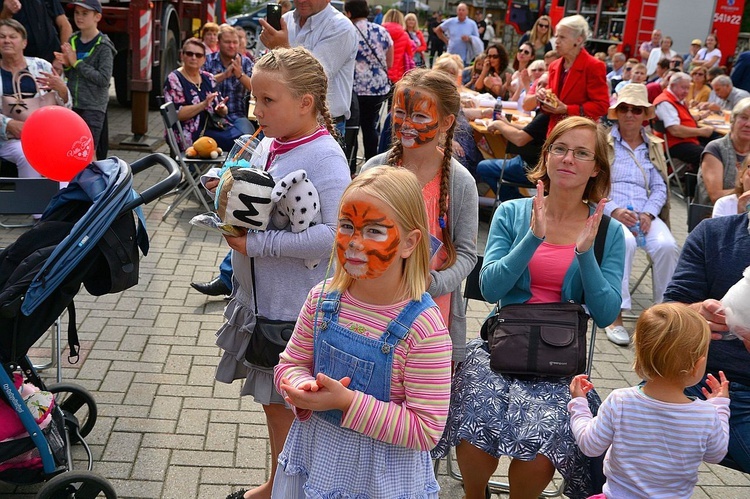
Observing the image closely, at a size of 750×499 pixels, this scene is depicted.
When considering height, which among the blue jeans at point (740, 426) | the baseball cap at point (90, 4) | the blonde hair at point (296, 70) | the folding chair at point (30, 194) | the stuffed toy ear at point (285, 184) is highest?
the blonde hair at point (296, 70)

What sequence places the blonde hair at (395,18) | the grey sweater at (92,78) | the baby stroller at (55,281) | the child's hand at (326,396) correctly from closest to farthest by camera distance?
the child's hand at (326,396) < the baby stroller at (55,281) < the grey sweater at (92,78) < the blonde hair at (395,18)

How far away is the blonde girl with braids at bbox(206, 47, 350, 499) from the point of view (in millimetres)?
2656

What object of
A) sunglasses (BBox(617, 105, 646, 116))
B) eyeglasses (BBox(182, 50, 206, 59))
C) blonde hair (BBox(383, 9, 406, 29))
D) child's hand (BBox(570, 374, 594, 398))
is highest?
blonde hair (BBox(383, 9, 406, 29))

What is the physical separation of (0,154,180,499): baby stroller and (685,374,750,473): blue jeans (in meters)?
2.31

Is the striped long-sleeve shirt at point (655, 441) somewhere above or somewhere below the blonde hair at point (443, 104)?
below

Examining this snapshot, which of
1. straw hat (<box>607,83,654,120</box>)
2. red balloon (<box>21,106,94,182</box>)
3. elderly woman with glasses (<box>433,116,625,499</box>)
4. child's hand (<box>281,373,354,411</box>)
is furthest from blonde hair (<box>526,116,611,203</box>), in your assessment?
straw hat (<box>607,83,654,120</box>)

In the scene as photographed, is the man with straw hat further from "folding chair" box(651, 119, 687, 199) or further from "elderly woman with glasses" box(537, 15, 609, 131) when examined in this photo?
"folding chair" box(651, 119, 687, 199)

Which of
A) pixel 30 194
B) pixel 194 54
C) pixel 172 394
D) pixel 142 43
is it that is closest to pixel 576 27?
pixel 194 54

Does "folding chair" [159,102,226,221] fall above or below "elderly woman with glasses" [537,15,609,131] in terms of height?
below

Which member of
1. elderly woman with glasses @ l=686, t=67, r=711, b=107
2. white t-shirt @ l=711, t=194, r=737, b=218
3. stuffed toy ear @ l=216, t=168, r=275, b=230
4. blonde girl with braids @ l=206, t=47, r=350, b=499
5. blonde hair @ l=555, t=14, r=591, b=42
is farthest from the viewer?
elderly woman with glasses @ l=686, t=67, r=711, b=107

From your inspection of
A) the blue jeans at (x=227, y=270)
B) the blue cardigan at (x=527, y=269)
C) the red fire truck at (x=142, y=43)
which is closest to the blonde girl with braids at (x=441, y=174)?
the blue cardigan at (x=527, y=269)

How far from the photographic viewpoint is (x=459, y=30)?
14.8 metres

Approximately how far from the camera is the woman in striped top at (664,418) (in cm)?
Answer: 234

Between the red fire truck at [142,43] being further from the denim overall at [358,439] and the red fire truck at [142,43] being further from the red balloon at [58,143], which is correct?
the denim overall at [358,439]
